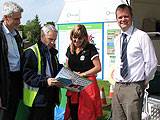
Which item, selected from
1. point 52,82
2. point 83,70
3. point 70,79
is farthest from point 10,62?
point 83,70

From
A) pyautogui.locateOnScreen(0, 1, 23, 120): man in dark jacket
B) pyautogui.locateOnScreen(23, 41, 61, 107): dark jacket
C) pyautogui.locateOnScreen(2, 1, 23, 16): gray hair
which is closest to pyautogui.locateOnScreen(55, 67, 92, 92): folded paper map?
pyautogui.locateOnScreen(23, 41, 61, 107): dark jacket

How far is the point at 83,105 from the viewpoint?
432 cm

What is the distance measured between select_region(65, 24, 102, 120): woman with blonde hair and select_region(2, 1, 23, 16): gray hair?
0.80m

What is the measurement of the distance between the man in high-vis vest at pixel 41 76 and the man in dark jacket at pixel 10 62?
0.15 m

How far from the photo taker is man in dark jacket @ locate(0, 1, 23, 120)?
3.66m

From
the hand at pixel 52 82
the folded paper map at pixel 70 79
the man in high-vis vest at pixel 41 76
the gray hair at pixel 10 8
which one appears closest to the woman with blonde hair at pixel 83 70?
the folded paper map at pixel 70 79

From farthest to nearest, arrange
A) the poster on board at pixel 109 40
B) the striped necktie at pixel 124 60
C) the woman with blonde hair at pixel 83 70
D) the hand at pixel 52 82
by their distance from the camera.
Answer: the poster on board at pixel 109 40 → the woman with blonde hair at pixel 83 70 → the striped necktie at pixel 124 60 → the hand at pixel 52 82

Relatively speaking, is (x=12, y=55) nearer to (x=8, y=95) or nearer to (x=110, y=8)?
(x=8, y=95)

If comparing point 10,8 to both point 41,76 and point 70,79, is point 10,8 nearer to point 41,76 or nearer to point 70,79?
point 41,76

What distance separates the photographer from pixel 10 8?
367cm

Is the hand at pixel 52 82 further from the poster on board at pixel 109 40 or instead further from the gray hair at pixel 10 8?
the poster on board at pixel 109 40

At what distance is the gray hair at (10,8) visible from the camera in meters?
3.67

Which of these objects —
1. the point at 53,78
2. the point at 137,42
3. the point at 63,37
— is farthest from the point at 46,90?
the point at 63,37

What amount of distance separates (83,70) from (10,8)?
1172 mm
